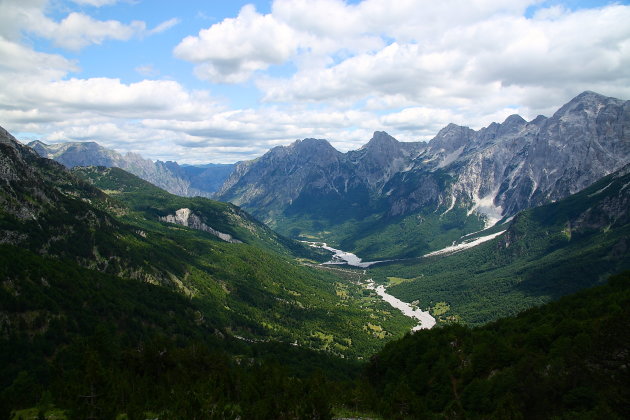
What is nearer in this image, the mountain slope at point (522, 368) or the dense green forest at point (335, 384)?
the mountain slope at point (522, 368)

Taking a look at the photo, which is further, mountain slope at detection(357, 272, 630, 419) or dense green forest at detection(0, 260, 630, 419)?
dense green forest at detection(0, 260, 630, 419)

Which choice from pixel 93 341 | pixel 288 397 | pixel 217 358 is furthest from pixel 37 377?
pixel 288 397

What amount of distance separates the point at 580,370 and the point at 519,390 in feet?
40.0

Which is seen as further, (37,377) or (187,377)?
(37,377)

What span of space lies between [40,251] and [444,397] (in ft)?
625

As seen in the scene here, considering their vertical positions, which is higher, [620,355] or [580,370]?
[620,355]

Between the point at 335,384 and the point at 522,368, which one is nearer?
the point at 522,368

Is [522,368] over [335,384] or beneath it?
over

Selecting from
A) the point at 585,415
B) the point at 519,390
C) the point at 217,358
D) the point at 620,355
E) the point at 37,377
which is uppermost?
the point at 620,355

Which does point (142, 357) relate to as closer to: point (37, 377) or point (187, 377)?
point (187, 377)

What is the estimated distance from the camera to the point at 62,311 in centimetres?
15450

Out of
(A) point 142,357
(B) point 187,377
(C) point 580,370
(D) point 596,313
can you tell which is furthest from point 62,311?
(D) point 596,313

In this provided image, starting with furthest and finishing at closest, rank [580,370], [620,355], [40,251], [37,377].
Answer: [40,251] < [37,377] < [580,370] < [620,355]

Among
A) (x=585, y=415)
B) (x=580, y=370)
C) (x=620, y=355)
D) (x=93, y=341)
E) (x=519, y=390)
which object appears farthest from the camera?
(x=93, y=341)
